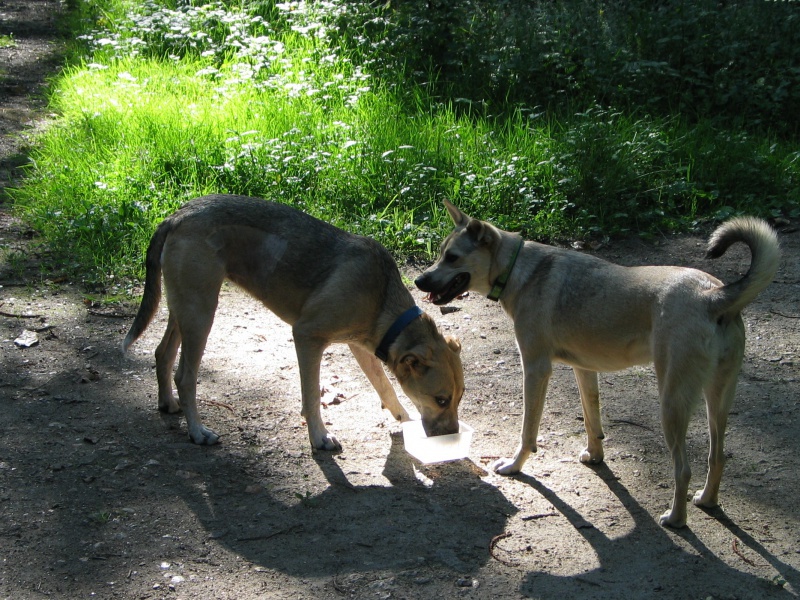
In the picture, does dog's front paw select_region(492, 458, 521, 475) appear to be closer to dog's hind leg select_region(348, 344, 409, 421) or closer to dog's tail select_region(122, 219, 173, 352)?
dog's hind leg select_region(348, 344, 409, 421)

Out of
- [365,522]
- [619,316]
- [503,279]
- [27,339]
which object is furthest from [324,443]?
[27,339]

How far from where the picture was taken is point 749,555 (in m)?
4.11

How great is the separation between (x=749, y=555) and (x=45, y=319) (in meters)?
5.25

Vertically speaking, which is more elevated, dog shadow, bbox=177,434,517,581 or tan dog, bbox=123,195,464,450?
tan dog, bbox=123,195,464,450

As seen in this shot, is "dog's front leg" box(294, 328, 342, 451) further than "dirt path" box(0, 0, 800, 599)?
Yes

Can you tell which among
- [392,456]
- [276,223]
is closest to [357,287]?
[276,223]

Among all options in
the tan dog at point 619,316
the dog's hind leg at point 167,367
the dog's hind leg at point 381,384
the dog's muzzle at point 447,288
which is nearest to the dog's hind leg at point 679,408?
the tan dog at point 619,316

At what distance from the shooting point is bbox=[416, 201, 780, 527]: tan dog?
13.5ft

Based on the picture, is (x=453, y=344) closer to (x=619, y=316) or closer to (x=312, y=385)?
(x=312, y=385)

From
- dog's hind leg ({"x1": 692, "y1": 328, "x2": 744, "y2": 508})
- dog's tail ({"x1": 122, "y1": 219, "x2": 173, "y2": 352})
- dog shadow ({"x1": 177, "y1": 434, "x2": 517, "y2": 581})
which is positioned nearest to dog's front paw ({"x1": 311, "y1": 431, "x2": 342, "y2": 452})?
dog shadow ({"x1": 177, "y1": 434, "x2": 517, "y2": 581})

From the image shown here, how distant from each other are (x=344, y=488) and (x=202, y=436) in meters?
1.01

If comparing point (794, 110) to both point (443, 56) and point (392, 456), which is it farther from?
point (392, 456)

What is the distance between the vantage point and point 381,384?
5461 millimetres

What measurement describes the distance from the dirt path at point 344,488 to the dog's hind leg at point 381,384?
16 cm
